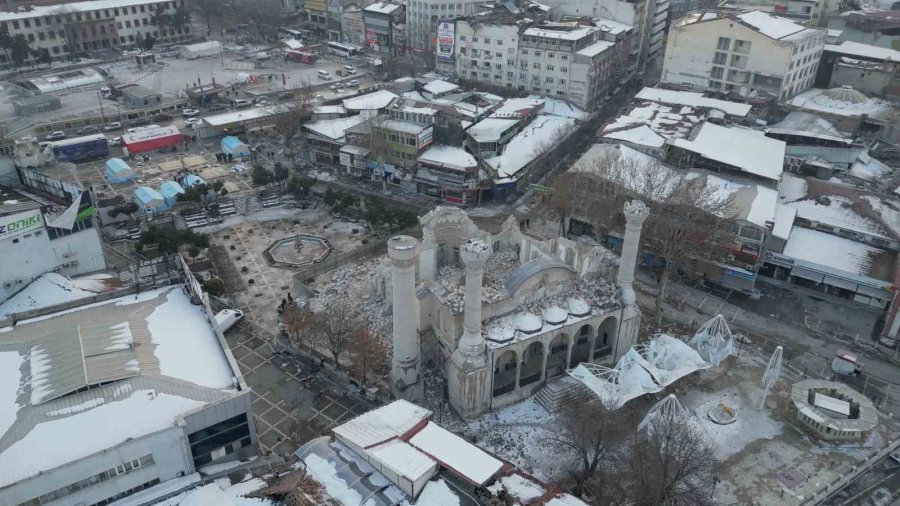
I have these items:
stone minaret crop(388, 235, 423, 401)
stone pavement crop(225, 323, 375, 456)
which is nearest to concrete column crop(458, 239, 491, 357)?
stone minaret crop(388, 235, 423, 401)

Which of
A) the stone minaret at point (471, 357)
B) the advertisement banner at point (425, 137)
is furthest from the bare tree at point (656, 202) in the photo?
the stone minaret at point (471, 357)

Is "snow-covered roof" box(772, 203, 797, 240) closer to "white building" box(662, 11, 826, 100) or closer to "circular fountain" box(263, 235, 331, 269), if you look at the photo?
"white building" box(662, 11, 826, 100)

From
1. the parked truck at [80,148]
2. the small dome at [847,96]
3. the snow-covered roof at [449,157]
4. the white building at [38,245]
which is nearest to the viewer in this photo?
the white building at [38,245]

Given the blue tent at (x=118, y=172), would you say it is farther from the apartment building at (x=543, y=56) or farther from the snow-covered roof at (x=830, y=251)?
the snow-covered roof at (x=830, y=251)

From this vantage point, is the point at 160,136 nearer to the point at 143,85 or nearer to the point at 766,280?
the point at 143,85

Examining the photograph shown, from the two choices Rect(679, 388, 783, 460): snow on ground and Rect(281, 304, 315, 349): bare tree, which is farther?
Rect(281, 304, 315, 349): bare tree

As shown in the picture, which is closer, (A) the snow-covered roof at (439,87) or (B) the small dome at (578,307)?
(B) the small dome at (578,307)
